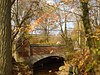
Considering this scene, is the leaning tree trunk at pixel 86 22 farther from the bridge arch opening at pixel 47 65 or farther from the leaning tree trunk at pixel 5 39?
the bridge arch opening at pixel 47 65

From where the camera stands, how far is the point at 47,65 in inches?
1192

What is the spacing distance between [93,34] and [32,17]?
9.64m

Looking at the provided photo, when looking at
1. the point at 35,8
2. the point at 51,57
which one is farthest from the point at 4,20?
the point at 51,57

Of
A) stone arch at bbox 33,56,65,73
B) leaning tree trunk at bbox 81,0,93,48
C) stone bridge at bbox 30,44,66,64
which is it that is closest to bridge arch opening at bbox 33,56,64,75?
stone arch at bbox 33,56,65,73

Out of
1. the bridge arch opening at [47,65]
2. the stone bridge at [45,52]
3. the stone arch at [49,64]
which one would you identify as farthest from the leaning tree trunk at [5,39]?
the stone arch at [49,64]

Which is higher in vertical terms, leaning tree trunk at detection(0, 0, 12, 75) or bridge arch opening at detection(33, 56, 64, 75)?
leaning tree trunk at detection(0, 0, 12, 75)

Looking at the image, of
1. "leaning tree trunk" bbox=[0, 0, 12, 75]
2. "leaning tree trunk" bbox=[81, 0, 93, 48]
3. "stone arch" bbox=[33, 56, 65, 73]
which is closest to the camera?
→ "leaning tree trunk" bbox=[0, 0, 12, 75]

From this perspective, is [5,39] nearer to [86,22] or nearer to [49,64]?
[86,22]

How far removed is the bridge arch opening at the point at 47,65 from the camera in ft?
88.3

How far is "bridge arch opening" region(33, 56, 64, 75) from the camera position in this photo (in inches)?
1060

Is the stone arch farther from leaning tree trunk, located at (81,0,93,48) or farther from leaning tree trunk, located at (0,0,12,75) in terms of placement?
leaning tree trunk, located at (0,0,12,75)

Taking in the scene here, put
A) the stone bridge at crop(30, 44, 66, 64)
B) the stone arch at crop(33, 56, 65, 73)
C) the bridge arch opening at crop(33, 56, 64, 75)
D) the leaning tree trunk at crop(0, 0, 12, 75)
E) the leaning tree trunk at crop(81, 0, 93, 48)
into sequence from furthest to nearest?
the stone arch at crop(33, 56, 65, 73)
the bridge arch opening at crop(33, 56, 64, 75)
the stone bridge at crop(30, 44, 66, 64)
the leaning tree trunk at crop(81, 0, 93, 48)
the leaning tree trunk at crop(0, 0, 12, 75)

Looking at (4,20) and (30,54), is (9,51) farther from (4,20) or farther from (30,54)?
(30,54)

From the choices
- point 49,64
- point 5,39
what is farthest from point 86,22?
point 49,64
